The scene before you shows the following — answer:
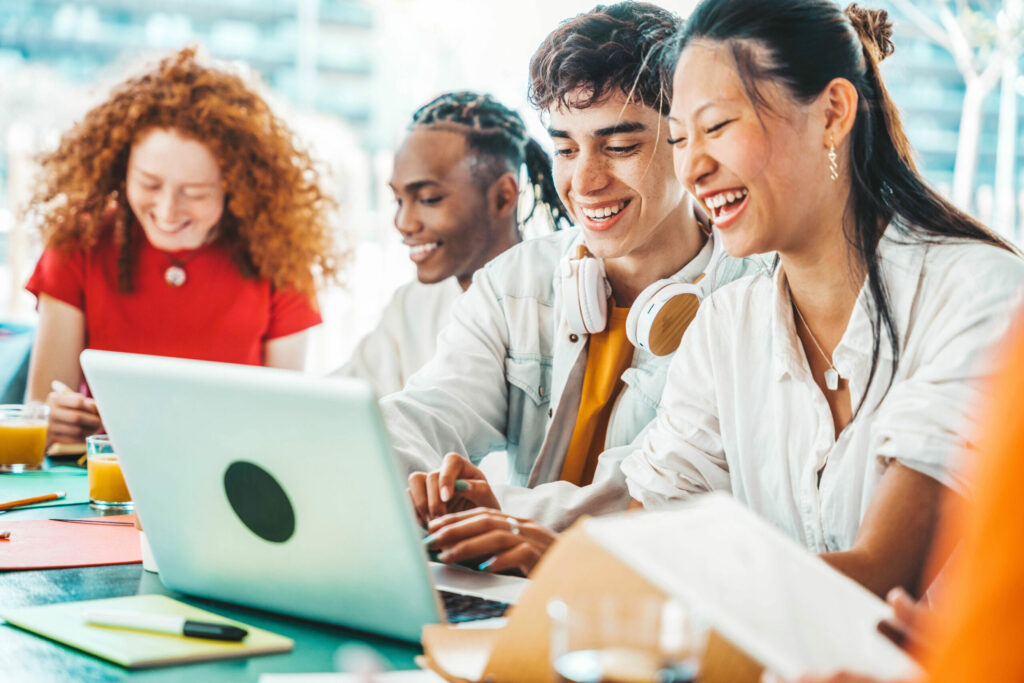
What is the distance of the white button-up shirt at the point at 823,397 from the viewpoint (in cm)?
111

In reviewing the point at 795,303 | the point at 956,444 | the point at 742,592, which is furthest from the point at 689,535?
the point at 795,303

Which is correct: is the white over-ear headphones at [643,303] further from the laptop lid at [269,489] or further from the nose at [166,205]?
the nose at [166,205]

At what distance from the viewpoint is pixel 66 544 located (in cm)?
125

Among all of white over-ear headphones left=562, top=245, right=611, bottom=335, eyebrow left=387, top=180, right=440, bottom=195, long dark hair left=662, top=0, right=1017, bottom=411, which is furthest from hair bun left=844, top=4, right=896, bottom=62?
eyebrow left=387, top=180, right=440, bottom=195

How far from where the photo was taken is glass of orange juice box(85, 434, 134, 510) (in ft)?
4.82

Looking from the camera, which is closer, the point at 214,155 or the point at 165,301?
the point at 214,155

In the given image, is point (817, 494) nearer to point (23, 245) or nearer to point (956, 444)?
point (956, 444)

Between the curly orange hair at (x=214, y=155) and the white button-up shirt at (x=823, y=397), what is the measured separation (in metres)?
1.45

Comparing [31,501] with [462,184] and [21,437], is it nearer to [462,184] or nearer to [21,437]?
[21,437]

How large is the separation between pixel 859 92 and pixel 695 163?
22 centimetres

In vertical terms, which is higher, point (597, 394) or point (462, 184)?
point (462, 184)

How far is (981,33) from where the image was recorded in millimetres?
4930

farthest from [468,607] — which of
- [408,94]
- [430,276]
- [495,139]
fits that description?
[408,94]

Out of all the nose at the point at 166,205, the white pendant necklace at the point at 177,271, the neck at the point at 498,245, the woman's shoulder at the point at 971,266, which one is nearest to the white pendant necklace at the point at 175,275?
the white pendant necklace at the point at 177,271
